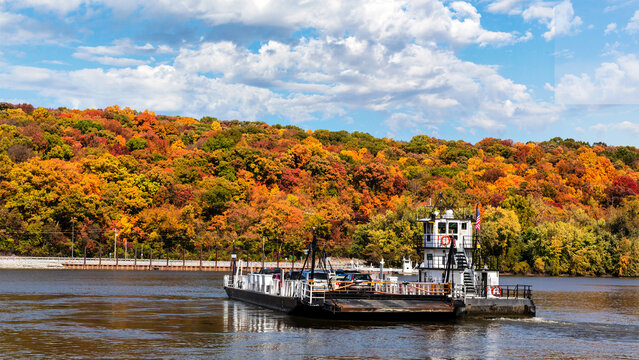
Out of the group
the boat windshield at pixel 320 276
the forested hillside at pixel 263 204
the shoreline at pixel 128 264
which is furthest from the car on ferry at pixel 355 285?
the forested hillside at pixel 263 204

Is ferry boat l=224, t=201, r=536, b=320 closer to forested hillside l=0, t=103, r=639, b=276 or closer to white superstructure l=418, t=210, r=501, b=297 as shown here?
white superstructure l=418, t=210, r=501, b=297

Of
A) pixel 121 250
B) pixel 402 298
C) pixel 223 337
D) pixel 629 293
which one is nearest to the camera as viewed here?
pixel 223 337

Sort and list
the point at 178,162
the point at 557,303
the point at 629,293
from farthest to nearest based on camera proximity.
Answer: the point at 178,162 → the point at 629,293 → the point at 557,303

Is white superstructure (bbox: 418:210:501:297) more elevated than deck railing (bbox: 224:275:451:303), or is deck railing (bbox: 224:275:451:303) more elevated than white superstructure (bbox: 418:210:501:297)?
white superstructure (bbox: 418:210:501:297)

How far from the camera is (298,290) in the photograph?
50.7 meters

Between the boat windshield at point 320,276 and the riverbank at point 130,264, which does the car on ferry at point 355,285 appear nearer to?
the boat windshield at point 320,276

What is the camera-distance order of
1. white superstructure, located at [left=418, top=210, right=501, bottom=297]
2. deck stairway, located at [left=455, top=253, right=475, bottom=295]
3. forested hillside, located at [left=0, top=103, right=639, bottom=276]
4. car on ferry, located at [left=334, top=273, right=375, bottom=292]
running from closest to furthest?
1. car on ferry, located at [left=334, top=273, right=375, bottom=292]
2. deck stairway, located at [left=455, top=253, right=475, bottom=295]
3. white superstructure, located at [left=418, top=210, right=501, bottom=297]
4. forested hillside, located at [left=0, top=103, right=639, bottom=276]

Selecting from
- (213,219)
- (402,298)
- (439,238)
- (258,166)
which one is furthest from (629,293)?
(258,166)

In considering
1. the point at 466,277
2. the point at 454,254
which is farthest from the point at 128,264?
the point at 466,277

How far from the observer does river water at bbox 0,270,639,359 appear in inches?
1444

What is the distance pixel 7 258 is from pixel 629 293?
99.4m

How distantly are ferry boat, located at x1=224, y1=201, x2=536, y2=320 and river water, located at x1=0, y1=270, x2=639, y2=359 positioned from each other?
1004 mm

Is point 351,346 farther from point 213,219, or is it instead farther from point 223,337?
point 213,219

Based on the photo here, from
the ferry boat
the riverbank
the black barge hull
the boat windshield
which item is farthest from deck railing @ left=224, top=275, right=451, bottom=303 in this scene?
the riverbank
